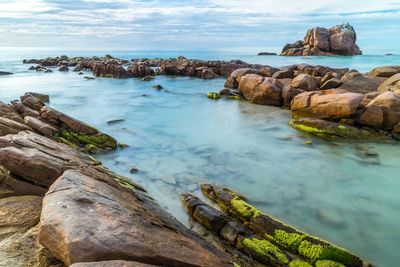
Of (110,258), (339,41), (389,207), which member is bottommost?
(389,207)

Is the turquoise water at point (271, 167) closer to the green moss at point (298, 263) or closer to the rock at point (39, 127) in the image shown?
the green moss at point (298, 263)

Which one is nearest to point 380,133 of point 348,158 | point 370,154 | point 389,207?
point 370,154

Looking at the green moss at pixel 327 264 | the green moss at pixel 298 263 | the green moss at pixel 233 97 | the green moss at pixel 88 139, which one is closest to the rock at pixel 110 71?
the green moss at pixel 233 97

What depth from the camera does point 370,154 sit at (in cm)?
1656

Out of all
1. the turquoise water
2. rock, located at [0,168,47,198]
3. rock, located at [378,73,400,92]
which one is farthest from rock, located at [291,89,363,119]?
rock, located at [0,168,47,198]

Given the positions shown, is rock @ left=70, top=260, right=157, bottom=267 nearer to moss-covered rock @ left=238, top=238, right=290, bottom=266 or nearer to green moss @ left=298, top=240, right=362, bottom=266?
moss-covered rock @ left=238, top=238, right=290, bottom=266

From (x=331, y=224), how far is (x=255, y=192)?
296cm

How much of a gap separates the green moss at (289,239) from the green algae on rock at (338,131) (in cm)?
1219

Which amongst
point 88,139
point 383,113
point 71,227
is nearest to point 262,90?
point 383,113

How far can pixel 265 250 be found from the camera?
7871mm

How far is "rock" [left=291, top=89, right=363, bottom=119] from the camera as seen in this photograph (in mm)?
19766

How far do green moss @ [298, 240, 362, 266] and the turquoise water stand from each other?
0.92 metres

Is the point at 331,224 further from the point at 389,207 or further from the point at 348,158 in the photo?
the point at 348,158

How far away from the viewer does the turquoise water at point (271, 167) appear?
33.0 feet
